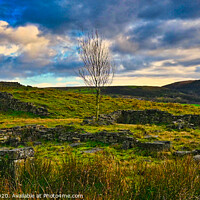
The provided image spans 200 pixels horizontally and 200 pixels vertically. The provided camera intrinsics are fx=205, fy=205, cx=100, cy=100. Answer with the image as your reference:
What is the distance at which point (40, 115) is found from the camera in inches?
918

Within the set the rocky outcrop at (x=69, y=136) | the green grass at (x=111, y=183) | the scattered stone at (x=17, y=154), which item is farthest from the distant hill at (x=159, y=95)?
the green grass at (x=111, y=183)

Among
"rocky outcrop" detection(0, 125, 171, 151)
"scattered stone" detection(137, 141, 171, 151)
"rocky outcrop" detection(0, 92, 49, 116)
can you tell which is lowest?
"rocky outcrop" detection(0, 125, 171, 151)

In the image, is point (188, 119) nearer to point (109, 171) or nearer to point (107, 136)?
point (107, 136)

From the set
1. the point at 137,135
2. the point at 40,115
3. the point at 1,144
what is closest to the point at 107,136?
the point at 137,135

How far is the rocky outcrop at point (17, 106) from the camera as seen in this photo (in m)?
23.9

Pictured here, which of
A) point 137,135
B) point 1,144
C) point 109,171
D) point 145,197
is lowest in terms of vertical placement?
point 1,144

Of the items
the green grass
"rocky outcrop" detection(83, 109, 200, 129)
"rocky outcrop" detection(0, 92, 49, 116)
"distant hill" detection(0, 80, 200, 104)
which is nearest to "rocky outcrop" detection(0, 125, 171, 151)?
the green grass

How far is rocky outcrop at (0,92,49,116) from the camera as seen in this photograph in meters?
23.9

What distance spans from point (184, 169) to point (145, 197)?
3.48 feet

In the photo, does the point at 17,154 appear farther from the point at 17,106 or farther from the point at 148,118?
the point at 17,106

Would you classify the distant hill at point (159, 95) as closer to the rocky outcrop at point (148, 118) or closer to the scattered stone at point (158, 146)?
the rocky outcrop at point (148, 118)

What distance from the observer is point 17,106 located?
25422mm

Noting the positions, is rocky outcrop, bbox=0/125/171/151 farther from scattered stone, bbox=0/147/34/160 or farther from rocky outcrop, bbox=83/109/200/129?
scattered stone, bbox=0/147/34/160

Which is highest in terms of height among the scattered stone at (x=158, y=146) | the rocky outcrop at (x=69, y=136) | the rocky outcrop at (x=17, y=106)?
the rocky outcrop at (x=17, y=106)
